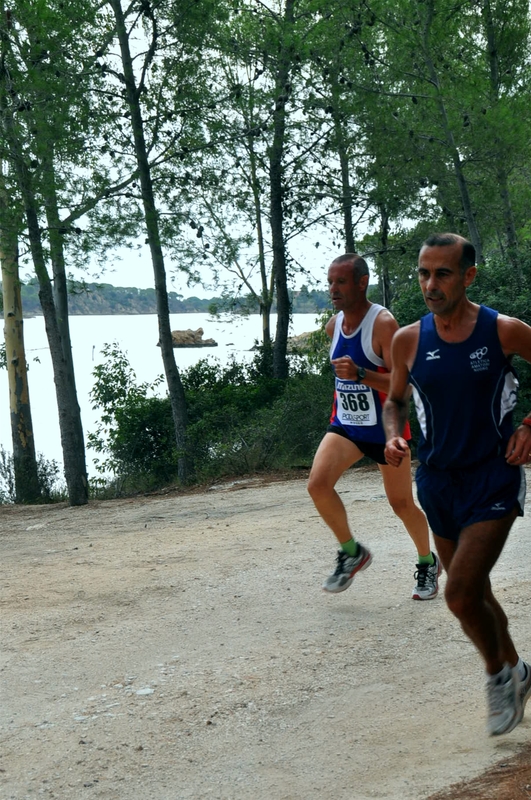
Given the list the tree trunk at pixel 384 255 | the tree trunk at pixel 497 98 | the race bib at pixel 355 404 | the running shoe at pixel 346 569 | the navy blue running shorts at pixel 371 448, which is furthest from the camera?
the tree trunk at pixel 384 255

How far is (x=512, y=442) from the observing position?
3781mm

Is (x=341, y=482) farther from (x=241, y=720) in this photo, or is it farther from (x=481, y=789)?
(x=481, y=789)

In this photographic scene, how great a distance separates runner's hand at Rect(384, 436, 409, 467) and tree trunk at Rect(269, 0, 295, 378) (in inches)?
647

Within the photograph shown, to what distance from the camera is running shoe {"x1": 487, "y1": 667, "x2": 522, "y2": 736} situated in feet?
12.6

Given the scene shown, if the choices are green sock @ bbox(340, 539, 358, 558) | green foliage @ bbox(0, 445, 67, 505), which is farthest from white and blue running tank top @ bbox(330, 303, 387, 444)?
green foliage @ bbox(0, 445, 67, 505)

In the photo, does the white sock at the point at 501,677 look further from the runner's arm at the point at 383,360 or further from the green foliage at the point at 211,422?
the green foliage at the point at 211,422

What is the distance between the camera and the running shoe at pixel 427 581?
21.0ft

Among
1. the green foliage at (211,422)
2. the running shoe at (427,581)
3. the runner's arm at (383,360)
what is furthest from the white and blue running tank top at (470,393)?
the green foliage at (211,422)

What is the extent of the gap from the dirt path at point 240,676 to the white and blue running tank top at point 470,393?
1234mm

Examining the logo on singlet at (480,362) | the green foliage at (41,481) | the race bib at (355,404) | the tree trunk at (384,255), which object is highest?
the tree trunk at (384,255)

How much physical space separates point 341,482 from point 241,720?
831 cm

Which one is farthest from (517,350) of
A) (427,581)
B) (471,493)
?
(427,581)

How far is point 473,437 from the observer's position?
3855 millimetres

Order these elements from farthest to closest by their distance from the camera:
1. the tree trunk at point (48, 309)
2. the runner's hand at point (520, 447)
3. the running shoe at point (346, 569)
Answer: the tree trunk at point (48, 309) < the running shoe at point (346, 569) < the runner's hand at point (520, 447)
